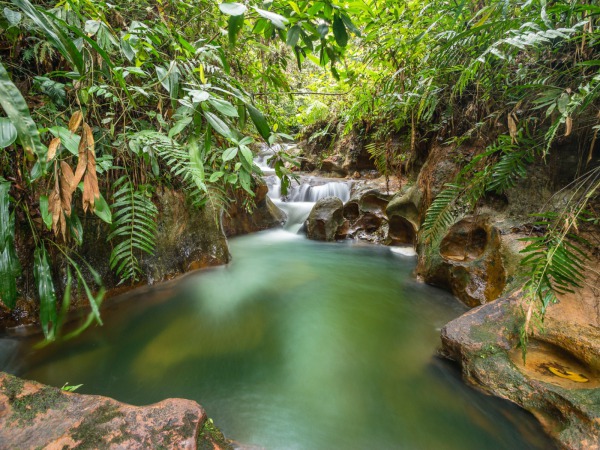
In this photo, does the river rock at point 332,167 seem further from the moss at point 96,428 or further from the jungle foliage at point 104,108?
the moss at point 96,428

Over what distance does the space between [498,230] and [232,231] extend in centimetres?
499

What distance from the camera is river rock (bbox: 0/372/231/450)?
0.97 m

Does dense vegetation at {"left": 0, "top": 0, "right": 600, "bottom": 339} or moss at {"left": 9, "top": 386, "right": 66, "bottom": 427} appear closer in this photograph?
dense vegetation at {"left": 0, "top": 0, "right": 600, "bottom": 339}

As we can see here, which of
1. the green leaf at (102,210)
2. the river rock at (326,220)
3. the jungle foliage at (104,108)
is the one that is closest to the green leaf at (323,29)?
the jungle foliage at (104,108)

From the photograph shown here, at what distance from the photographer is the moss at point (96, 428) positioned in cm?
96

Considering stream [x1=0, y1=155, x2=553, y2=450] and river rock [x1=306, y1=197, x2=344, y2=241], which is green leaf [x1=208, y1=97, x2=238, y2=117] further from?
river rock [x1=306, y1=197, x2=344, y2=241]

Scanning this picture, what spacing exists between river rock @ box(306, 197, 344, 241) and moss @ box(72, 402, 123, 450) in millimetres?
5121

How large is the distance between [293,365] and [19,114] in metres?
2.21

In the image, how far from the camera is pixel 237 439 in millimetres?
1539

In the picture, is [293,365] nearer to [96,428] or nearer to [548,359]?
[96,428]

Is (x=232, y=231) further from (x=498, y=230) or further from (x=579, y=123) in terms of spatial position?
(x=579, y=123)

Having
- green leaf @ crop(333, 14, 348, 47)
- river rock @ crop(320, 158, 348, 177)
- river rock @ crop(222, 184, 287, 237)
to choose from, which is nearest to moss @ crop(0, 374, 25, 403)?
green leaf @ crop(333, 14, 348, 47)

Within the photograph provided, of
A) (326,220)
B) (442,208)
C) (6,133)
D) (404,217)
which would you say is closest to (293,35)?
(6,133)

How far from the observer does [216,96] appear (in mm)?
933
